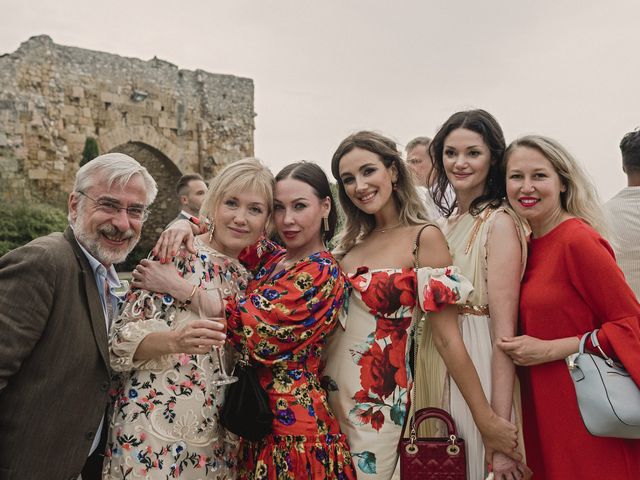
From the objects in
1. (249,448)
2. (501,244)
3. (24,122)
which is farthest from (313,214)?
(24,122)

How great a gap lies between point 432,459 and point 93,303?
1.58 meters

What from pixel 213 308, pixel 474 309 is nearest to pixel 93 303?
pixel 213 308

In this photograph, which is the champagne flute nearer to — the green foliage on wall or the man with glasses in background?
the man with glasses in background

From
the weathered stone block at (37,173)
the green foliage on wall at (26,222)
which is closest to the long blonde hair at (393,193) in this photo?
the green foliage on wall at (26,222)

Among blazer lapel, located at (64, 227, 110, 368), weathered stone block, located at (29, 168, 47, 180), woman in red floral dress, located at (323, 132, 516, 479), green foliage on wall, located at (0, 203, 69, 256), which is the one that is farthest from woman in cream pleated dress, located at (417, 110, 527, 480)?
weathered stone block, located at (29, 168, 47, 180)

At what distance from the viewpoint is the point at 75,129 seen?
1433 cm

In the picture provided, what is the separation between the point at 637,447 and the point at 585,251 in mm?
865

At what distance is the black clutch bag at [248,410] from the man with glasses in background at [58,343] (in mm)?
506

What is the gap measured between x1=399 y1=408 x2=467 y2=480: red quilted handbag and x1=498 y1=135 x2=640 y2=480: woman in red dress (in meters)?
0.44

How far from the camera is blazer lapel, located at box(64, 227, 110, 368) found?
7.45ft

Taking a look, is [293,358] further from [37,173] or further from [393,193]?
[37,173]

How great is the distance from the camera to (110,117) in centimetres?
1498

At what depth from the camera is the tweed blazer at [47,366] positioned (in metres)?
2.07

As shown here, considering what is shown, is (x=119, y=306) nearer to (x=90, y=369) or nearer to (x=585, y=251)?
(x=90, y=369)
